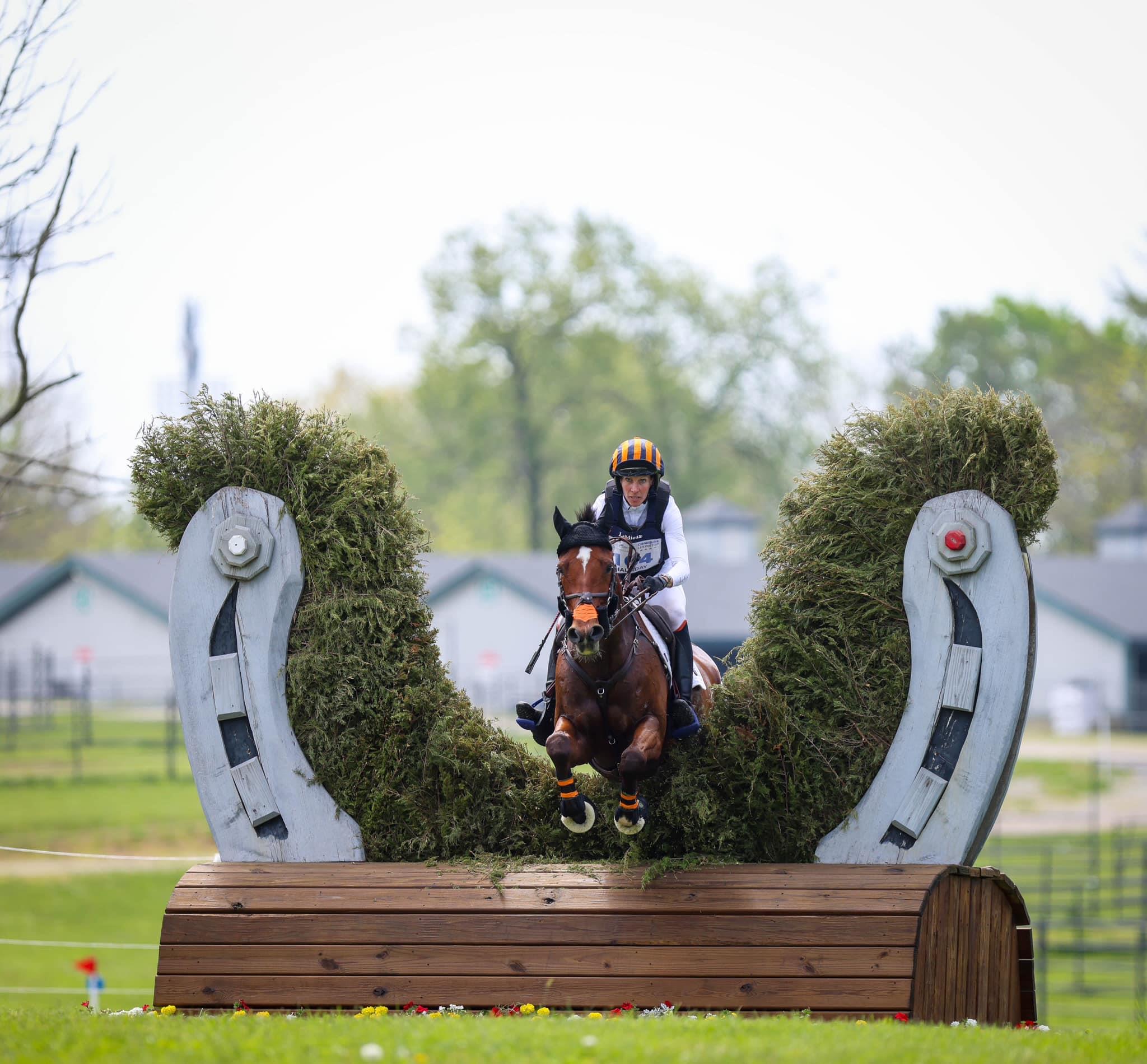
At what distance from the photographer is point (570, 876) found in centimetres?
688

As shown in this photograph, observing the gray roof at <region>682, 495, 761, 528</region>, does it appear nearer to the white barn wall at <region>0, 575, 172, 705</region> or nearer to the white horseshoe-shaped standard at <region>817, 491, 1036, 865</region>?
the white barn wall at <region>0, 575, 172, 705</region>

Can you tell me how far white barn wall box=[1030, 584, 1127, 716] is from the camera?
38.6 meters

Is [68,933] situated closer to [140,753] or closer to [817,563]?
[140,753]

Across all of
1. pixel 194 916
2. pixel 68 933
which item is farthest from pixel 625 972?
pixel 68 933

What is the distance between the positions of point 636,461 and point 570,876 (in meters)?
2.30

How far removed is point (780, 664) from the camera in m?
7.34

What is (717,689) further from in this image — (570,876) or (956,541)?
(956,541)

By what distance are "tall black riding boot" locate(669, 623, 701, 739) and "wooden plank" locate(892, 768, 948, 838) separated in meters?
1.22

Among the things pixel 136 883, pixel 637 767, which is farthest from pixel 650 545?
pixel 136 883

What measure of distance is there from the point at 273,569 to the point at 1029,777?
25219 millimetres

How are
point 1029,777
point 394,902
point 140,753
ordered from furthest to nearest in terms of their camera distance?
point 1029,777 → point 140,753 → point 394,902

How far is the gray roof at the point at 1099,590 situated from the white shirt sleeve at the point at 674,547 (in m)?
33.3

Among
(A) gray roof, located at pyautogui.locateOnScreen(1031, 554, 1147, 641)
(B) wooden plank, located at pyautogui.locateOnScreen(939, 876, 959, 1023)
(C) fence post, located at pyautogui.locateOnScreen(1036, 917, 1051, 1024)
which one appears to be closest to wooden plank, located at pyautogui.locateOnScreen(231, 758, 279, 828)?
(B) wooden plank, located at pyautogui.locateOnScreen(939, 876, 959, 1023)

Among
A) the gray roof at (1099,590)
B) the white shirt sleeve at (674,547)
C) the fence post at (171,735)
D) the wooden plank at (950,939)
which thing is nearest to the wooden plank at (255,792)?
the white shirt sleeve at (674,547)
